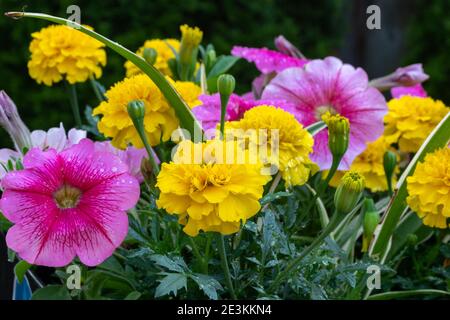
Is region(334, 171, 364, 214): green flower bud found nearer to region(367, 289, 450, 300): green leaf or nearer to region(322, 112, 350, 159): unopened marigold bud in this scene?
region(322, 112, 350, 159): unopened marigold bud

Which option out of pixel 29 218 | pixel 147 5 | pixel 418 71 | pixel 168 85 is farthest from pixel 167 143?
pixel 147 5

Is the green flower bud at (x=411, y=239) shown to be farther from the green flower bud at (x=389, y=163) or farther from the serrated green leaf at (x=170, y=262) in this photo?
the serrated green leaf at (x=170, y=262)

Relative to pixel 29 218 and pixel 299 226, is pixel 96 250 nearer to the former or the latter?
pixel 29 218

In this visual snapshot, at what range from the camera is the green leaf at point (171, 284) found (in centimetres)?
64

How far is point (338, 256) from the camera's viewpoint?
0.80 m

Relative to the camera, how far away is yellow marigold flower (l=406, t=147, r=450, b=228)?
74 centimetres

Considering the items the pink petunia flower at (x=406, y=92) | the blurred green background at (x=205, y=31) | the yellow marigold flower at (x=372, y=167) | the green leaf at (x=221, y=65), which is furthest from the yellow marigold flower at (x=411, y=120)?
the blurred green background at (x=205, y=31)

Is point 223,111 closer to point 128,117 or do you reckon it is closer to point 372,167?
point 128,117

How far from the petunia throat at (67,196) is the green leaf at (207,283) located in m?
0.13

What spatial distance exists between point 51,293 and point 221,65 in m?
0.43

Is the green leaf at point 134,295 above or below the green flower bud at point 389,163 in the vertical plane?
below

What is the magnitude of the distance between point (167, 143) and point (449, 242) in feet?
1.15

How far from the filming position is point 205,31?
276 centimetres
